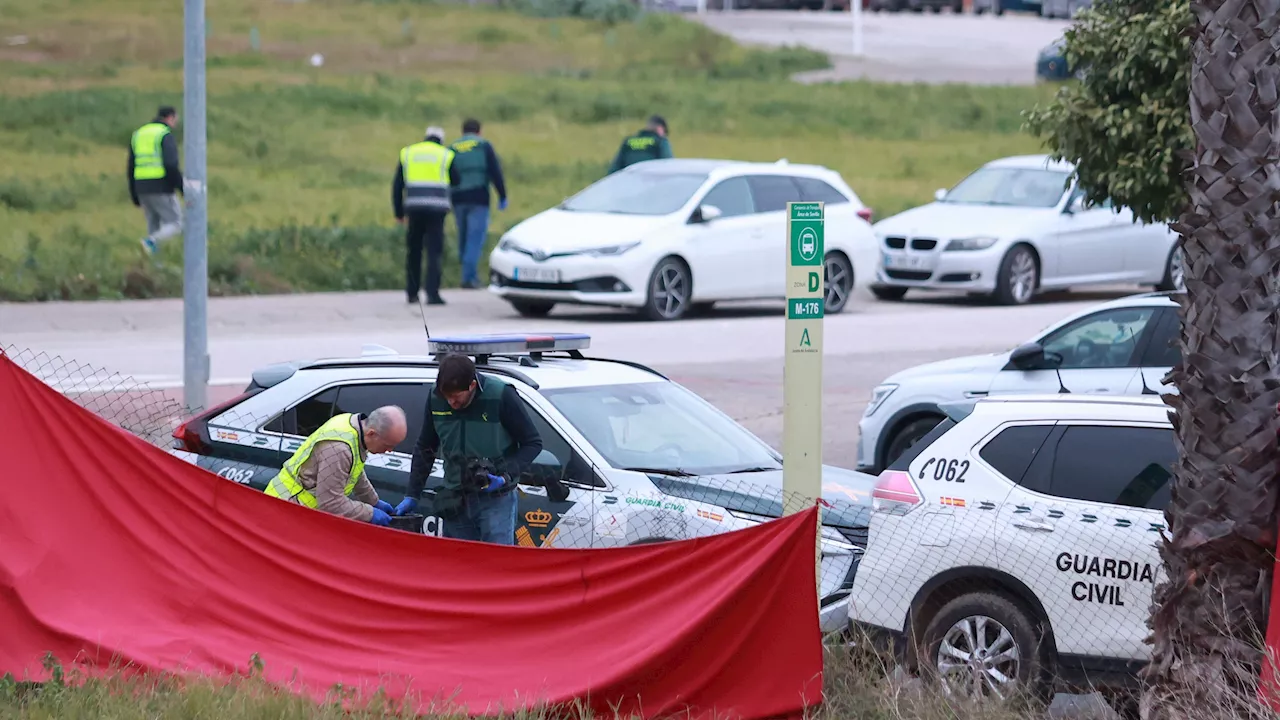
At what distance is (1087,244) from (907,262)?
7.51ft

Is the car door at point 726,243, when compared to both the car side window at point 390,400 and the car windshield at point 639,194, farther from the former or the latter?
the car side window at point 390,400

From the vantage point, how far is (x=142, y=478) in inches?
284

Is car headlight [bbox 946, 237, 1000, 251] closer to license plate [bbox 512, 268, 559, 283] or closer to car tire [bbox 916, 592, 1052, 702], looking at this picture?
license plate [bbox 512, 268, 559, 283]

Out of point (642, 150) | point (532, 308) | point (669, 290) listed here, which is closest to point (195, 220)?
point (532, 308)

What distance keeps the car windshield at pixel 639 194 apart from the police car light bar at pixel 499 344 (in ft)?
33.1

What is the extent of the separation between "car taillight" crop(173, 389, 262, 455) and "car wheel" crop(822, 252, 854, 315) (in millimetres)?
11640

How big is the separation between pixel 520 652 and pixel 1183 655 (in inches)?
99.4

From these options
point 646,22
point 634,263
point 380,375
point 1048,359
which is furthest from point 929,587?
point 646,22

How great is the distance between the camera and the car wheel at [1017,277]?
21031 millimetres

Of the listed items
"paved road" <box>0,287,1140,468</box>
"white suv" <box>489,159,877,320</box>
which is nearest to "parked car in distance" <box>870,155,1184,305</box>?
"paved road" <box>0,287,1140,468</box>

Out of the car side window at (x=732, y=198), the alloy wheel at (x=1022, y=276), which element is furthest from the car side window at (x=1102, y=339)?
the alloy wheel at (x=1022, y=276)

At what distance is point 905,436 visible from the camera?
11.9m

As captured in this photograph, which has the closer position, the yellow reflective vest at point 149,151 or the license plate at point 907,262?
the yellow reflective vest at point 149,151

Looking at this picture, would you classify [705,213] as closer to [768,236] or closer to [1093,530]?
[768,236]
